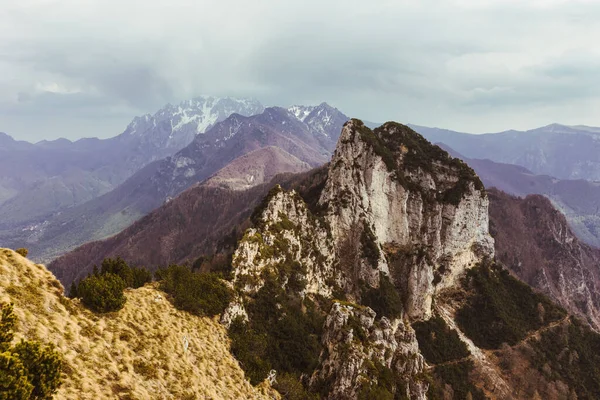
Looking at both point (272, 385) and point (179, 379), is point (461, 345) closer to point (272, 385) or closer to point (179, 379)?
point (272, 385)

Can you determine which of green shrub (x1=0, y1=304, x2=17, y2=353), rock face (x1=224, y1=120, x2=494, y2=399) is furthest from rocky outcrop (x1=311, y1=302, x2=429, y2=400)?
green shrub (x1=0, y1=304, x2=17, y2=353)

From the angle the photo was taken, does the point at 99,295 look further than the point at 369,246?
No

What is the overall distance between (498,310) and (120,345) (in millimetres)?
122354

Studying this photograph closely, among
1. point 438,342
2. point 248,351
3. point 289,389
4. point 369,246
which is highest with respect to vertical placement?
point 369,246

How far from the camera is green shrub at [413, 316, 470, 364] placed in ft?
324

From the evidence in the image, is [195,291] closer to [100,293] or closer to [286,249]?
[100,293]

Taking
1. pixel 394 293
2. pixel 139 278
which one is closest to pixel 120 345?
pixel 139 278

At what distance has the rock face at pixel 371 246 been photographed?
57.9m

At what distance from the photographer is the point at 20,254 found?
28.2 metres

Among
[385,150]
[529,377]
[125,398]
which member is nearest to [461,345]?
[529,377]

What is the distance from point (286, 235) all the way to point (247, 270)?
18.3m

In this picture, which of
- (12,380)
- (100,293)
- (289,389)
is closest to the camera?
(12,380)

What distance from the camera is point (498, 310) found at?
113 metres

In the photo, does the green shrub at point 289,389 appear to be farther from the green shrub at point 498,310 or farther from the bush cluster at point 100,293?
the green shrub at point 498,310
